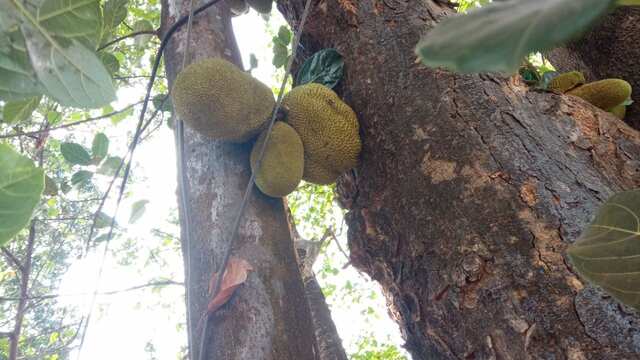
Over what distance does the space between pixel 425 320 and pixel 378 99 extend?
0.39m

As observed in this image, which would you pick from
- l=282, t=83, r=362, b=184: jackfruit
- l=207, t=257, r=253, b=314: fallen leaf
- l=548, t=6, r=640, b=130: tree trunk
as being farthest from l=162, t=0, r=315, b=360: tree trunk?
l=548, t=6, r=640, b=130: tree trunk

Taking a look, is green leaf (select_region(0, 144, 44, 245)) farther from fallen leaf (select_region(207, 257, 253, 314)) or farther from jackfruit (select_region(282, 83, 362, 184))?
jackfruit (select_region(282, 83, 362, 184))

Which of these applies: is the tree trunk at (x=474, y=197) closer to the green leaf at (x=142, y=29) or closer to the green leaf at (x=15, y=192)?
the green leaf at (x=15, y=192)

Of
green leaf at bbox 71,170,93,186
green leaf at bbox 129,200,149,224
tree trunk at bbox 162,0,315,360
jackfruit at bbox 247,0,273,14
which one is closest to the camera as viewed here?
tree trunk at bbox 162,0,315,360

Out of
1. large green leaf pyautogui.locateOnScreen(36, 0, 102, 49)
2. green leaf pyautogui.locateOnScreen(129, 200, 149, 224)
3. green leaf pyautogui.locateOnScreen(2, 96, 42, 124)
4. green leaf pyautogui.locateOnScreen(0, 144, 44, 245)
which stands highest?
green leaf pyautogui.locateOnScreen(129, 200, 149, 224)

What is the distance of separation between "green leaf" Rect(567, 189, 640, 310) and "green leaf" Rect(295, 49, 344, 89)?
2.25 ft

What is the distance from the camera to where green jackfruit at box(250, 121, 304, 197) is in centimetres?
98

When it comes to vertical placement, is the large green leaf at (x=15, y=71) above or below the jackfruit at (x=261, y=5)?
below

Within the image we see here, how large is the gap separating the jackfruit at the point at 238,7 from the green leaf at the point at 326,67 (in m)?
0.49

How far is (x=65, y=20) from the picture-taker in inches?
19.1

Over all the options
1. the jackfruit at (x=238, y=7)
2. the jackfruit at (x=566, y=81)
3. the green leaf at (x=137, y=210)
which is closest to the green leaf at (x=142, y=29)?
the jackfruit at (x=238, y=7)

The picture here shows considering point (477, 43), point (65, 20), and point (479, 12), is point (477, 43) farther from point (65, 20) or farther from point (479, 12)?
Answer: point (65, 20)

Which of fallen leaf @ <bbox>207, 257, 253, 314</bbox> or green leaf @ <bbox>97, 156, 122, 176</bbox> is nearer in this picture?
fallen leaf @ <bbox>207, 257, 253, 314</bbox>

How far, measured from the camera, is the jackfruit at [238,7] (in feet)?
4.81
